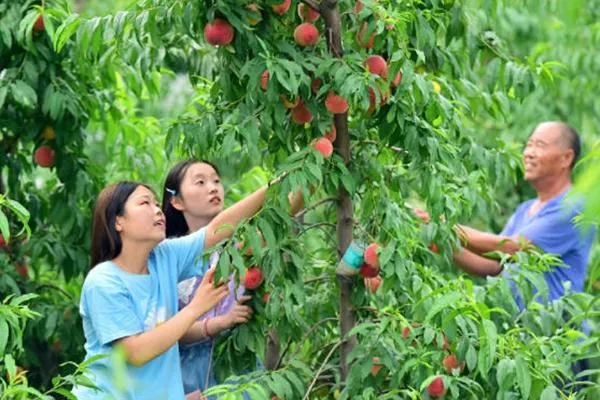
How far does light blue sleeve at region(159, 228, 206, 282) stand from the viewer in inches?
145

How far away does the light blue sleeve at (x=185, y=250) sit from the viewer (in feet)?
12.1

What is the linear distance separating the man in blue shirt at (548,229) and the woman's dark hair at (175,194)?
99 centimetres

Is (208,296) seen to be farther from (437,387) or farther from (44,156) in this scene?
(44,156)

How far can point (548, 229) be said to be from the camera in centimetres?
479

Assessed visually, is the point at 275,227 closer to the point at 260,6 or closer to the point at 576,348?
the point at 260,6

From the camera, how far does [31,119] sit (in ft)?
15.2

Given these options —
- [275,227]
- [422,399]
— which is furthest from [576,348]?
[275,227]

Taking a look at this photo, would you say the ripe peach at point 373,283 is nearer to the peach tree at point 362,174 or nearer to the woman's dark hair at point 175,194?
the peach tree at point 362,174

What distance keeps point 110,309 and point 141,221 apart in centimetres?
27

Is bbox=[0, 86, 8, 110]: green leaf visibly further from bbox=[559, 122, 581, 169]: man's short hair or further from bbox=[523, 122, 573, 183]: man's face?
bbox=[559, 122, 581, 169]: man's short hair

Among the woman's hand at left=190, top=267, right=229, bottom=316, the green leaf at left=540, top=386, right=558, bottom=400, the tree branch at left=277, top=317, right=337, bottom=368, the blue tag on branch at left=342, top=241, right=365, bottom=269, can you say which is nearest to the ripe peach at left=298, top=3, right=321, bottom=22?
the blue tag on branch at left=342, top=241, right=365, bottom=269

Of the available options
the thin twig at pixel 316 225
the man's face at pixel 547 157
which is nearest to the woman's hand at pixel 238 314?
the thin twig at pixel 316 225

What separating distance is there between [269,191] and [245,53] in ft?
1.25

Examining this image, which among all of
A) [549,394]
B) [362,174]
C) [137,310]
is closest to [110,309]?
[137,310]
